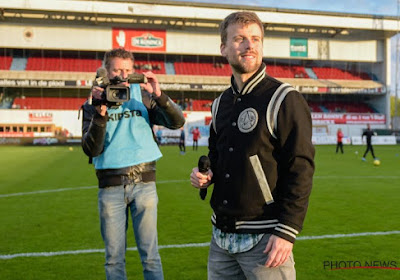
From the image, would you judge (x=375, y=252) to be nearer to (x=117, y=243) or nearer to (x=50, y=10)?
(x=117, y=243)

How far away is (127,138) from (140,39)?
46.4m

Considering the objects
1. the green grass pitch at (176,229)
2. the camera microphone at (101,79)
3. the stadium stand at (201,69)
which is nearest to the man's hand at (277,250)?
the camera microphone at (101,79)

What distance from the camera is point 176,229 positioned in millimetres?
7047

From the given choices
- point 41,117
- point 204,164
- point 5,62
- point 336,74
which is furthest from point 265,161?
point 336,74

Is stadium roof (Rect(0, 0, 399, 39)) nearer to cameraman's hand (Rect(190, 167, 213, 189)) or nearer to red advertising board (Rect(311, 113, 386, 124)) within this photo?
red advertising board (Rect(311, 113, 386, 124))

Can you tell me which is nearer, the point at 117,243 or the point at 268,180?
the point at 268,180

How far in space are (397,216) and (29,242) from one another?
5921 millimetres

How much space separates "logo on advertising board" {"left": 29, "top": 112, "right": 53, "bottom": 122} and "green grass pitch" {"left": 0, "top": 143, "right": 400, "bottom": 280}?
33172mm

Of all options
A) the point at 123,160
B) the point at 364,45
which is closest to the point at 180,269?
the point at 123,160

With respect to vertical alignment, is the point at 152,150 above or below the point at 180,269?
above

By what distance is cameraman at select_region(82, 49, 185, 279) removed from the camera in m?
3.63

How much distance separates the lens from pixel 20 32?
4616cm

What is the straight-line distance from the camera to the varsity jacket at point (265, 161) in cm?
228

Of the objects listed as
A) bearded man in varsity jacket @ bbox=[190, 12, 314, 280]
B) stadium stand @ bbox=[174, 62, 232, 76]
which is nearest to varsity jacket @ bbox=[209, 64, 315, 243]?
bearded man in varsity jacket @ bbox=[190, 12, 314, 280]
